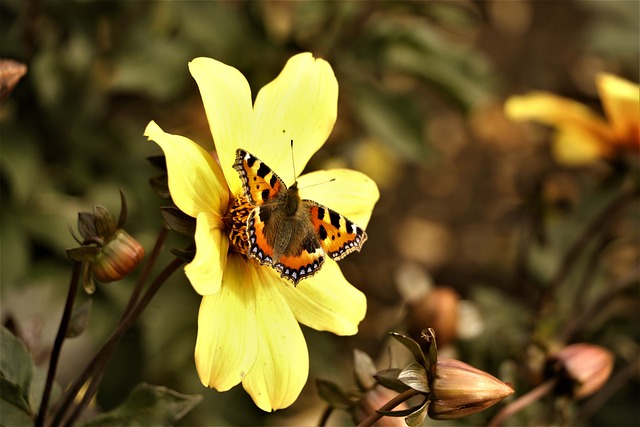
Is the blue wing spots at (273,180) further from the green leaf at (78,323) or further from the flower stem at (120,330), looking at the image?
the green leaf at (78,323)

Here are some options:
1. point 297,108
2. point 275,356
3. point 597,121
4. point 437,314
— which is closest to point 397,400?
point 275,356

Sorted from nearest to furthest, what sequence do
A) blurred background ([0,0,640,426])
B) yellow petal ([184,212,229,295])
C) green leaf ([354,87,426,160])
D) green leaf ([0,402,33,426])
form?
yellow petal ([184,212,229,295]) < green leaf ([0,402,33,426]) < blurred background ([0,0,640,426]) < green leaf ([354,87,426,160])

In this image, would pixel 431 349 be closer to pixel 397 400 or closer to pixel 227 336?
pixel 397 400

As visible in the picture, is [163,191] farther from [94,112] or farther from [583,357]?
[94,112]

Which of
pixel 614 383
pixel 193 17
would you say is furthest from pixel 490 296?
pixel 193 17

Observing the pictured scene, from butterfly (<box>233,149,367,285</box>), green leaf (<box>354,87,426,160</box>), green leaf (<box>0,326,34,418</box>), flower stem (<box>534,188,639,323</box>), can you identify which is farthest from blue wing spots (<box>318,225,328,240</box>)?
green leaf (<box>354,87,426,160</box>)

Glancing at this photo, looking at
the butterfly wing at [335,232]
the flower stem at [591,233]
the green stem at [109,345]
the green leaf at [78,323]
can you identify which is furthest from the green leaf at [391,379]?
the flower stem at [591,233]

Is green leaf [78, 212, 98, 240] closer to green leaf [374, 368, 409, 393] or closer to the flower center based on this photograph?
the flower center
